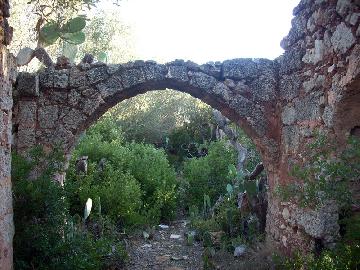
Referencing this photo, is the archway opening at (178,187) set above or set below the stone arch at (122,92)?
below

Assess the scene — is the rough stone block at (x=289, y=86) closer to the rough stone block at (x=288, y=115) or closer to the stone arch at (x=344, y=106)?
the rough stone block at (x=288, y=115)

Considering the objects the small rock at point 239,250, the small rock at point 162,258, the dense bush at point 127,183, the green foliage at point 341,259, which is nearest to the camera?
the green foliage at point 341,259

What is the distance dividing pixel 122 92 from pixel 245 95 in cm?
160

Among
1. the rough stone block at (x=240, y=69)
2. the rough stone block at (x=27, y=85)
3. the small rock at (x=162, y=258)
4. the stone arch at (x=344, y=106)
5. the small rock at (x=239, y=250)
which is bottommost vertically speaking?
the small rock at (x=162, y=258)

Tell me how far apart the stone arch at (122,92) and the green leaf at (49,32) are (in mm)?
726

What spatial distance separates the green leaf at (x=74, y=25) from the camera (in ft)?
18.6

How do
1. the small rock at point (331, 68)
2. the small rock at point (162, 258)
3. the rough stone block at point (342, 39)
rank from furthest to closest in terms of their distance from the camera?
A: the small rock at point (162, 258) → the small rock at point (331, 68) → the rough stone block at point (342, 39)

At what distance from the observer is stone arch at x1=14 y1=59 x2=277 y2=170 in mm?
5051

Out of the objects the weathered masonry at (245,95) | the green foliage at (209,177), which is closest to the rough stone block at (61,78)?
the weathered masonry at (245,95)

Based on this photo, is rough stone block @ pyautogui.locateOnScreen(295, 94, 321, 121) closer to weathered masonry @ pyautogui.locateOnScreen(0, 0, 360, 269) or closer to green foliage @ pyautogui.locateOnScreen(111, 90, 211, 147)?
weathered masonry @ pyautogui.locateOnScreen(0, 0, 360, 269)

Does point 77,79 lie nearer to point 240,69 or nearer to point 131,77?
point 131,77

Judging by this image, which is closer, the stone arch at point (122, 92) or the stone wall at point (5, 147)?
the stone wall at point (5, 147)

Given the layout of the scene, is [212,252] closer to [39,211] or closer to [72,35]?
[39,211]

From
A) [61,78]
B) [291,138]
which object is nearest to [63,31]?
[61,78]
